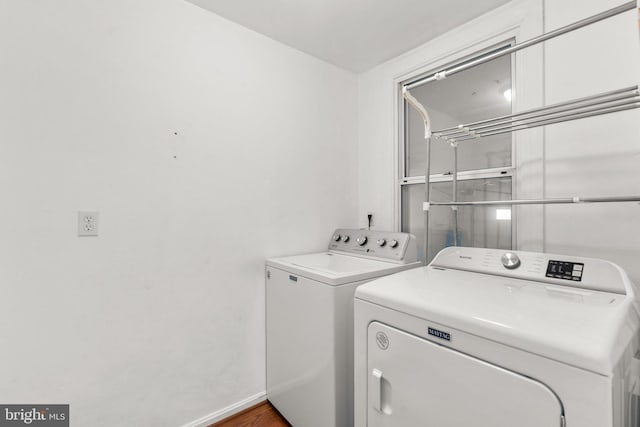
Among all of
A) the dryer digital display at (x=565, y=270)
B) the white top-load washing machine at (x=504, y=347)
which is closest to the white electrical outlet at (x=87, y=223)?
the white top-load washing machine at (x=504, y=347)

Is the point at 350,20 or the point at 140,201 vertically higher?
the point at 350,20

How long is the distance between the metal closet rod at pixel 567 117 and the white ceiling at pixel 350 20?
0.74m

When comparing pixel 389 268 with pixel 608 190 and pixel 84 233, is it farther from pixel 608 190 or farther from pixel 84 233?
pixel 84 233

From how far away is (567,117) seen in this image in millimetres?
1290

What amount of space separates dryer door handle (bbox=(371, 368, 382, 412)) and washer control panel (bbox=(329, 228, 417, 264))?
76cm

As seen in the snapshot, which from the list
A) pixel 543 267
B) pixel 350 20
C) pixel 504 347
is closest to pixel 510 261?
pixel 543 267

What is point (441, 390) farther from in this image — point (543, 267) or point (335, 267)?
point (335, 267)

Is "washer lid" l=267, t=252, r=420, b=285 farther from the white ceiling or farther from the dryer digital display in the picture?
the white ceiling

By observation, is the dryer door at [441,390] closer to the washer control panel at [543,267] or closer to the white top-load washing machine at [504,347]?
the white top-load washing machine at [504,347]

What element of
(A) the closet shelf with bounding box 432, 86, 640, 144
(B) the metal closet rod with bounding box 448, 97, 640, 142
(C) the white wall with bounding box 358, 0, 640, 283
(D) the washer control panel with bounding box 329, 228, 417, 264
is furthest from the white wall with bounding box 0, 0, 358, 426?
(C) the white wall with bounding box 358, 0, 640, 283

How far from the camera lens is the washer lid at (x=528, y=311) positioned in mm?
645

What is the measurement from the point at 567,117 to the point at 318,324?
1505 mm

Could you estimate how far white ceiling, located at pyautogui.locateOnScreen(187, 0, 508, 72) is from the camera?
1.63 meters

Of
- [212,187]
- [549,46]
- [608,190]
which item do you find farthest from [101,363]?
[549,46]
